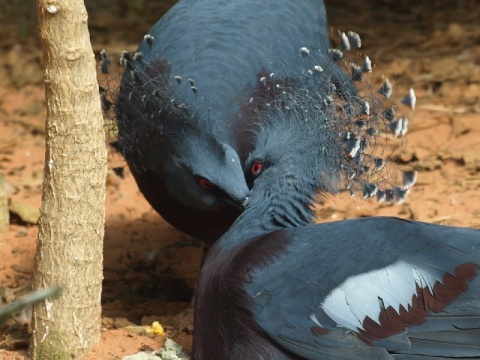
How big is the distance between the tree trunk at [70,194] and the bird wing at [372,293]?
0.72 metres

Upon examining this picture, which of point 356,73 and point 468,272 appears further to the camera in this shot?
point 356,73

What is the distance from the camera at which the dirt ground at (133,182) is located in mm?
4434

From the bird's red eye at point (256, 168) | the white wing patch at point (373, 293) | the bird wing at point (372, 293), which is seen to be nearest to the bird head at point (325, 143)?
the bird's red eye at point (256, 168)

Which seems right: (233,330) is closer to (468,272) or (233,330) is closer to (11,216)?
(468,272)

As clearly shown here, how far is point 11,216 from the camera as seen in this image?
5027 millimetres

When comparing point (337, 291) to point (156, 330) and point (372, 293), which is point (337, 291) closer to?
point (372, 293)

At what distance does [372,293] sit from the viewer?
9.96 ft

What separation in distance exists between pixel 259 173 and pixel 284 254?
53 centimetres

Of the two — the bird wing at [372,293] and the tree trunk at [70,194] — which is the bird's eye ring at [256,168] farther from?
the tree trunk at [70,194]

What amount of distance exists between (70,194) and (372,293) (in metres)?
1.18

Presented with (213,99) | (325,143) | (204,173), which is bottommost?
(204,173)

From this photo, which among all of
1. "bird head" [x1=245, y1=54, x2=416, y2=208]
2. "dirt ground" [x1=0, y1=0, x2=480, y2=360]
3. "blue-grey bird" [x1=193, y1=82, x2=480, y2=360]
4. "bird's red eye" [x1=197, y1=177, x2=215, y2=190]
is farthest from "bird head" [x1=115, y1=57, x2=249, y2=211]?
"dirt ground" [x1=0, y1=0, x2=480, y2=360]

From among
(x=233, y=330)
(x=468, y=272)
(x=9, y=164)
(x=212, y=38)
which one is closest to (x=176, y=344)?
(x=233, y=330)

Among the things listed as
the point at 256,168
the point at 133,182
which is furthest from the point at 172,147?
the point at 133,182
